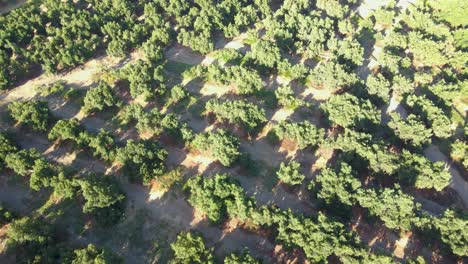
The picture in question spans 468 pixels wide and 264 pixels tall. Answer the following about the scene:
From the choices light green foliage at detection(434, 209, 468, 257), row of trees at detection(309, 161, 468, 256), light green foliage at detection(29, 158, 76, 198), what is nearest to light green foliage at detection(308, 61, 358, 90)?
row of trees at detection(309, 161, 468, 256)

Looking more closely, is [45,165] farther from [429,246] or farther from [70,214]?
[429,246]

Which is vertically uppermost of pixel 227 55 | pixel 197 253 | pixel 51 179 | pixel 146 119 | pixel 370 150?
pixel 370 150

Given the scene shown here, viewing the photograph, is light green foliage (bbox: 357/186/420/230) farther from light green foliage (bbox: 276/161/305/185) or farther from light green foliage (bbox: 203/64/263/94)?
light green foliage (bbox: 203/64/263/94)

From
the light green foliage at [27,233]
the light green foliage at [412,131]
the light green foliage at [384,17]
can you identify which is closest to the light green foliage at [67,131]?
the light green foliage at [27,233]

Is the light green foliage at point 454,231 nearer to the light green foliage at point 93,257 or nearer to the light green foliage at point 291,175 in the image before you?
the light green foliage at point 291,175

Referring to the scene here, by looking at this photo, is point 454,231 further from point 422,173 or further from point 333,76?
point 333,76

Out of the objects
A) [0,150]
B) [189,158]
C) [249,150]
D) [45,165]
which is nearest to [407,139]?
[249,150]

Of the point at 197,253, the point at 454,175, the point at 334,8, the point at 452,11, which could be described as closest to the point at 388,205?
the point at 454,175
